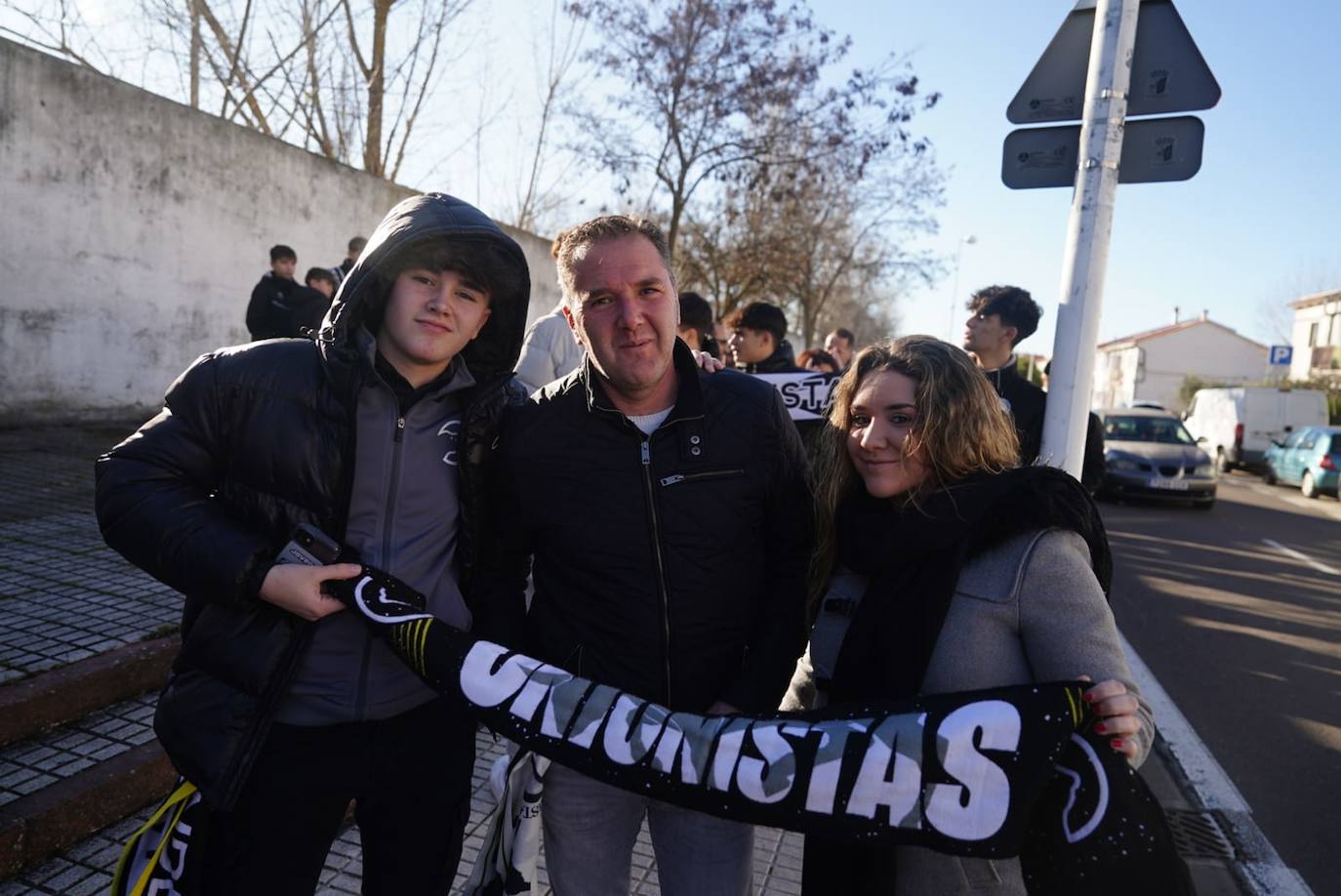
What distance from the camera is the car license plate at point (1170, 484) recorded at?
1391 centimetres

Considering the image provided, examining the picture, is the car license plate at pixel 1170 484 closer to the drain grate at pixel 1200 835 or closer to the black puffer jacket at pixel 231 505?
the drain grate at pixel 1200 835

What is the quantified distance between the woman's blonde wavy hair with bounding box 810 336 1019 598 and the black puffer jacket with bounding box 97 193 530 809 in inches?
43.6

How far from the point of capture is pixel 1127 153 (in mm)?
3670

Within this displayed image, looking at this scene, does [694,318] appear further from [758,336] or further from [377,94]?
[377,94]

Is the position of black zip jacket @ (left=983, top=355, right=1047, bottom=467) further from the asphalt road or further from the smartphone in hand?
the smartphone in hand

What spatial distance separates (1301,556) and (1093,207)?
375 inches

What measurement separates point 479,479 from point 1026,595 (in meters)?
1.24

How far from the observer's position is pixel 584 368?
81.0 inches

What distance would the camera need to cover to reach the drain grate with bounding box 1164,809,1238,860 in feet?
11.4

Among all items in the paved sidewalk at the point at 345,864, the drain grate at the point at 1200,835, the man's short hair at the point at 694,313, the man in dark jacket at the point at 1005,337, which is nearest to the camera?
the paved sidewalk at the point at 345,864

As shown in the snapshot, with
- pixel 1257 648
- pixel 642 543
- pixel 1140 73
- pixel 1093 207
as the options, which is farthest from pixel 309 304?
pixel 1257 648

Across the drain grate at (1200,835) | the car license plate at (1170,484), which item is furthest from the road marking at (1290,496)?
the drain grate at (1200,835)

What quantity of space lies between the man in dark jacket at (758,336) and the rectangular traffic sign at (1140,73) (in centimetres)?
227

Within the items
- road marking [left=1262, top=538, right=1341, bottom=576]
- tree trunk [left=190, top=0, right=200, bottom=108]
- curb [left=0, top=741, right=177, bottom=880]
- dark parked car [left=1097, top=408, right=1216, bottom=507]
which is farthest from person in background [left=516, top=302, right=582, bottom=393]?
dark parked car [left=1097, top=408, right=1216, bottom=507]
